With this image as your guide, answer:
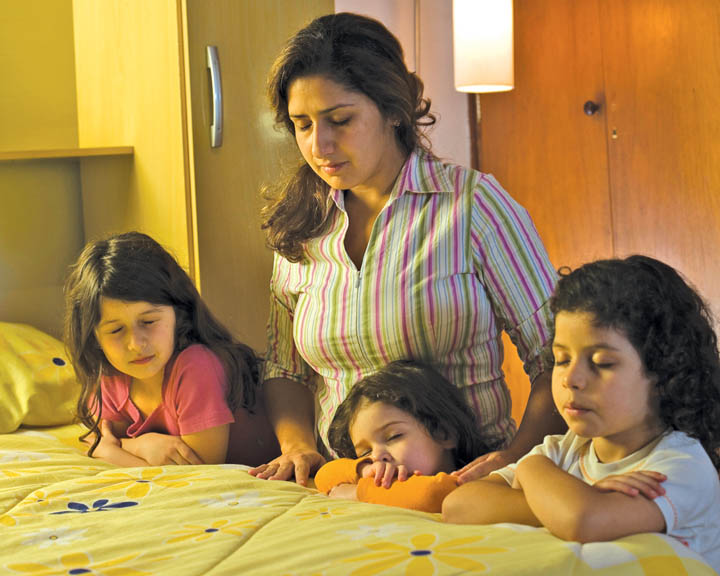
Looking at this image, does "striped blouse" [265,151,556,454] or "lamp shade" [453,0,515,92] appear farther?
"lamp shade" [453,0,515,92]

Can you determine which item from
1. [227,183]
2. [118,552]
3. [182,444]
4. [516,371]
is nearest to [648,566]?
[118,552]

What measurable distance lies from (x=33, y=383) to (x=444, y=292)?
3.26ft

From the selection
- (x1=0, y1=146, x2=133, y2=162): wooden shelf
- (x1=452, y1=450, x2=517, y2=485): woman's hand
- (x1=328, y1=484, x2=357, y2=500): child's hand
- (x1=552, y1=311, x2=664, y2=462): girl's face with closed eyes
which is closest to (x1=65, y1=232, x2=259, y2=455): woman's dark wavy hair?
(x1=328, y1=484, x2=357, y2=500): child's hand

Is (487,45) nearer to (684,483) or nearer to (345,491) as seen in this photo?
(345,491)

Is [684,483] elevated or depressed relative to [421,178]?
depressed

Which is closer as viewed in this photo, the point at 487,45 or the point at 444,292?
the point at 444,292

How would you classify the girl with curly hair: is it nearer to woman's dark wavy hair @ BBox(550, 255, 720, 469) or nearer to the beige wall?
woman's dark wavy hair @ BBox(550, 255, 720, 469)

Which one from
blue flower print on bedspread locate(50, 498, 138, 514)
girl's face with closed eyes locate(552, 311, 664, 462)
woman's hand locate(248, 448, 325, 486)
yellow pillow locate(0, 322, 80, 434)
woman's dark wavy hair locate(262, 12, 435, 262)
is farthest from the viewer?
yellow pillow locate(0, 322, 80, 434)

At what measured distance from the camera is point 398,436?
4.92ft

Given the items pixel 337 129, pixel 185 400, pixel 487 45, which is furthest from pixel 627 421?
pixel 487 45

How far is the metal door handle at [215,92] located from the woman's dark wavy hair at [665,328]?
120cm

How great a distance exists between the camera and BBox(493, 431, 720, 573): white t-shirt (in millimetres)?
1120

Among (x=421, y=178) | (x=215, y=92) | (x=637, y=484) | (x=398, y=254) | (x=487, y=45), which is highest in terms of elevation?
(x=487, y=45)

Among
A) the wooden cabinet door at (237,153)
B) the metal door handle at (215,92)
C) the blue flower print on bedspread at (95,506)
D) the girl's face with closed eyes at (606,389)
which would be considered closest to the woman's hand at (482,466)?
the girl's face with closed eyes at (606,389)
